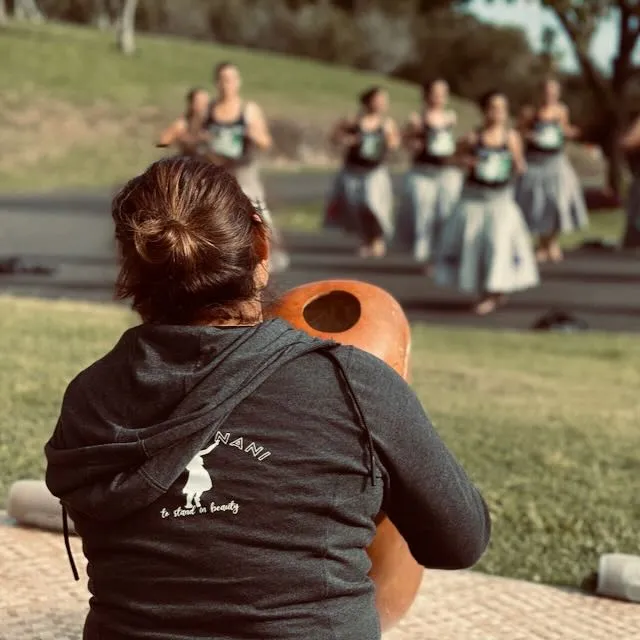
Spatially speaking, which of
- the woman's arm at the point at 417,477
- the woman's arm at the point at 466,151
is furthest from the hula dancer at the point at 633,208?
the woman's arm at the point at 417,477

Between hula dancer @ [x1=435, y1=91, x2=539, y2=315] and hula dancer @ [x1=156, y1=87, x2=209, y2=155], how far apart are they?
238 cm

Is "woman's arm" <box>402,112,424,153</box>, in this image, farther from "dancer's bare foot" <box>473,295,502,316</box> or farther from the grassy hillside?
the grassy hillside

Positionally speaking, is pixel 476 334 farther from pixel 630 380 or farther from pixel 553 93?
pixel 553 93

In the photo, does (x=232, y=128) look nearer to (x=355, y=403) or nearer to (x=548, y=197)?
(x=548, y=197)

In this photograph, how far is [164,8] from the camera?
2896 inches

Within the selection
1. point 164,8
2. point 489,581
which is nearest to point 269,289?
point 489,581

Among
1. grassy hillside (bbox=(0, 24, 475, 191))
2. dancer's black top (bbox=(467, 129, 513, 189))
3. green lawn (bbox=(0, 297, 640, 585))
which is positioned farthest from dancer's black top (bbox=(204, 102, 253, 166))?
grassy hillside (bbox=(0, 24, 475, 191))

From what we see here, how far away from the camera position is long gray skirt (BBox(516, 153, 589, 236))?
1758cm

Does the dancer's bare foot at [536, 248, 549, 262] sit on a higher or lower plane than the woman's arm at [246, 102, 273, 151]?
lower

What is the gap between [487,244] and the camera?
12.7 meters

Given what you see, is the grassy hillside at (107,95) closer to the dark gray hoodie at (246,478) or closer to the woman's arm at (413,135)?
the woman's arm at (413,135)

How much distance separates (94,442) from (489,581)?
2.48m

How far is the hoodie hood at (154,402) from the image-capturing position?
230cm

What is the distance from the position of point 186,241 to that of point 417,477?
567 millimetres
